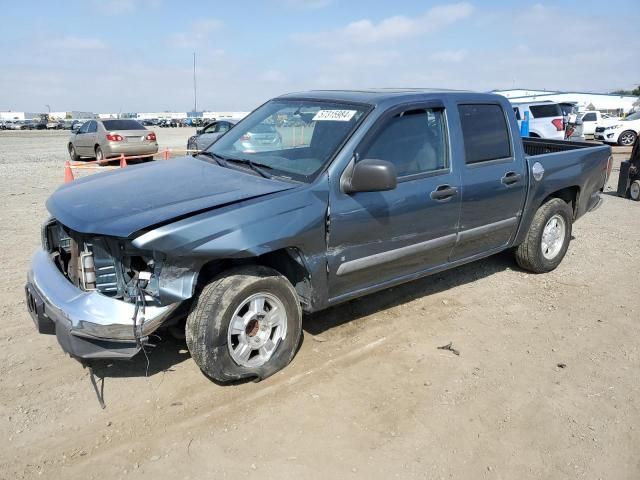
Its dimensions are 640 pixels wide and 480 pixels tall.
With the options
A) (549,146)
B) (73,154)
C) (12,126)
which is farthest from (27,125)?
(549,146)

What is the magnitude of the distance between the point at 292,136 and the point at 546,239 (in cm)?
314

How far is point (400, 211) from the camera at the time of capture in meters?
3.80

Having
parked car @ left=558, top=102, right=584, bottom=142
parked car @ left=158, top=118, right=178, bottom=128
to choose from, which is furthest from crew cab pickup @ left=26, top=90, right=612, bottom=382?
parked car @ left=158, top=118, right=178, bottom=128

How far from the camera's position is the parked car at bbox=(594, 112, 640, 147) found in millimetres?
22484

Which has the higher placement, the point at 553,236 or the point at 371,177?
the point at 371,177

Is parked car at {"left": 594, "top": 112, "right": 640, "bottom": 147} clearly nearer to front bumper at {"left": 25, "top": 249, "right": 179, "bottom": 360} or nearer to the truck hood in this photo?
the truck hood

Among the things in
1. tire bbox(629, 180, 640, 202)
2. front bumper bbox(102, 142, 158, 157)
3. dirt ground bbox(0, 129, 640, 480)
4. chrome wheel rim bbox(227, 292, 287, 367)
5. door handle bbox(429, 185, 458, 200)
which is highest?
door handle bbox(429, 185, 458, 200)

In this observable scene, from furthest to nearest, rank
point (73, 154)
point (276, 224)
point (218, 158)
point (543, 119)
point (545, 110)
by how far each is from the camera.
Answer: point (545, 110) → point (543, 119) → point (73, 154) → point (218, 158) → point (276, 224)

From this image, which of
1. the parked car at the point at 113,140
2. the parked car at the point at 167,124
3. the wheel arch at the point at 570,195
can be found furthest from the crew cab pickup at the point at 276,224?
the parked car at the point at 167,124

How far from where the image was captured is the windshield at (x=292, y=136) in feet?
12.0

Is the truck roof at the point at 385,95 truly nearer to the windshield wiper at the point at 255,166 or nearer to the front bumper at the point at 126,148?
the windshield wiper at the point at 255,166

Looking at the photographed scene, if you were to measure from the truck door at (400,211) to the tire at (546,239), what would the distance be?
147 cm

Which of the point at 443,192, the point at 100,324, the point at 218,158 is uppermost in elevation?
the point at 218,158

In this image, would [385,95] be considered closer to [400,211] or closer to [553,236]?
[400,211]
